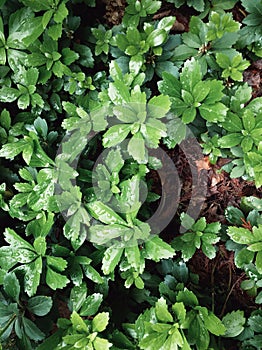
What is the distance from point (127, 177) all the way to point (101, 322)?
58cm

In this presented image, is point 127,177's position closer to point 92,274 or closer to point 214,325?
point 92,274

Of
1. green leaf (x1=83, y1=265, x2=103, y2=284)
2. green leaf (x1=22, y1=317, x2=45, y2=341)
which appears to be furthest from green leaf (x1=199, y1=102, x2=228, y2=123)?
green leaf (x1=22, y1=317, x2=45, y2=341)

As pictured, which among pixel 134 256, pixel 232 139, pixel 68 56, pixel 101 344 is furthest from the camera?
pixel 68 56

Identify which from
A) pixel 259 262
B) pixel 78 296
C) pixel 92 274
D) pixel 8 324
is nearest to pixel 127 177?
pixel 92 274

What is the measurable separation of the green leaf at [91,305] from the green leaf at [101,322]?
0.08 m

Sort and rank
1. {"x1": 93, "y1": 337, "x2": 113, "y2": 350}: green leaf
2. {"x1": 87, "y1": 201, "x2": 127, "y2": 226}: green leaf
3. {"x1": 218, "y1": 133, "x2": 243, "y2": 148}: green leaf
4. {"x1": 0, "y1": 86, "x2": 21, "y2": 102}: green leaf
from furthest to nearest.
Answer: {"x1": 0, "y1": 86, "x2": 21, "y2": 102}: green leaf → {"x1": 218, "y1": 133, "x2": 243, "y2": 148}: green leaf → {"x1": 87, "y1": 201, "x2": 127, "y2": 226}: green leaf → {"x1": 93, "y1": 337, "x2": 113, "y2": 350}: green leaf

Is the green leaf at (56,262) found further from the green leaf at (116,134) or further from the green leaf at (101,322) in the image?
the green leaf at (116,134)

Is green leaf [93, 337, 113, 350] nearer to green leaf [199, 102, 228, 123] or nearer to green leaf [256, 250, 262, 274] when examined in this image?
green leaf [256, 250, 262, 274]

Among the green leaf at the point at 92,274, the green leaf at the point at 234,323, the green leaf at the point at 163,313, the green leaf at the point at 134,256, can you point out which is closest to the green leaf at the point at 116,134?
the green leaf at the point at 134,256

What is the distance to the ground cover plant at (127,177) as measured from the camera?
1.71 m

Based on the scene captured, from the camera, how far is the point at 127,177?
182 centimetres

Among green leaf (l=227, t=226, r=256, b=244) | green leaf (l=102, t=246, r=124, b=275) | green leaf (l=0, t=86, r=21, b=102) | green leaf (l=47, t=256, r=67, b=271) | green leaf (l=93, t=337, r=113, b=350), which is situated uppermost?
green leaf (l=0, t=86, r=21, b=102)

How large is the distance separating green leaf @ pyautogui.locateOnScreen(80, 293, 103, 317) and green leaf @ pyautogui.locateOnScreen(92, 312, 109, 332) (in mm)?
75

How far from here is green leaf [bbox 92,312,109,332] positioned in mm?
1634
